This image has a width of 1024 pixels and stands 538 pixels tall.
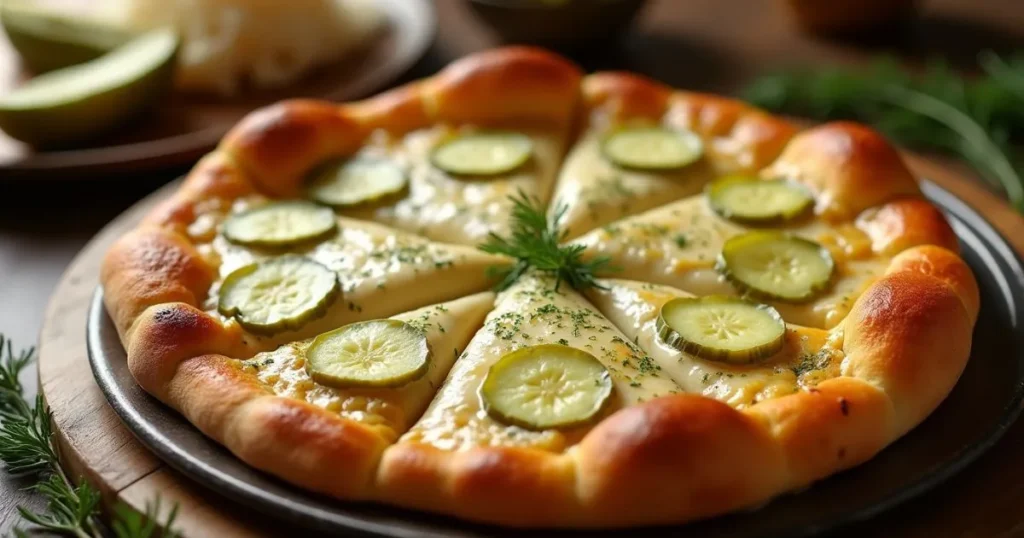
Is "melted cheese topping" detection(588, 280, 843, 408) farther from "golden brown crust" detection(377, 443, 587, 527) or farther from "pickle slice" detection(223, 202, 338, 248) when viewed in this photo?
"pickle slice" detection(223, 202, 338, 248)

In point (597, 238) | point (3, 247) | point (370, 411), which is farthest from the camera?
point (3, 247)

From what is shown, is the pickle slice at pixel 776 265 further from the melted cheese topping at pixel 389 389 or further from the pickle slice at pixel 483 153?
the pickle slice at pixel 483 153

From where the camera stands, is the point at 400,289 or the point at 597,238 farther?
the point at 597,238

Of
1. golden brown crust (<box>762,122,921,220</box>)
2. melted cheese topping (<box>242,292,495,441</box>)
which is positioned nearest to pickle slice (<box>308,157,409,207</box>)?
melted cheese topping (<box>242,292,495,441</box>)

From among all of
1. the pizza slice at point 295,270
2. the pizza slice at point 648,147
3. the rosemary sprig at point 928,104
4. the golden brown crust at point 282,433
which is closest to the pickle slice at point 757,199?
the pizza slice at point 648,147

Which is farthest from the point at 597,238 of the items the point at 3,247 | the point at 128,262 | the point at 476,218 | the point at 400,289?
the point at 3,247

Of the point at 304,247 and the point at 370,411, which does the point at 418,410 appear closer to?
the point at 370,411

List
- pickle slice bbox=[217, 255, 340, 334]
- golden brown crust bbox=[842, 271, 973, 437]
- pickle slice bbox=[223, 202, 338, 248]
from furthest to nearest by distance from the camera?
pickle slice bbox=[223, 202, 338, 248], pickle slice bbox=[217, 255, 340, 334], golden brown crust bbox=[842, 271, 973, 437]
